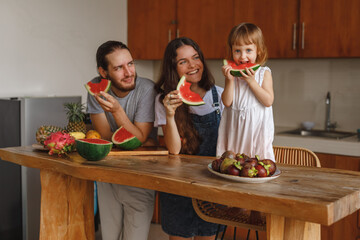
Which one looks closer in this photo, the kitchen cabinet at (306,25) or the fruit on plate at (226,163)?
the fruit on plate at (226,163)

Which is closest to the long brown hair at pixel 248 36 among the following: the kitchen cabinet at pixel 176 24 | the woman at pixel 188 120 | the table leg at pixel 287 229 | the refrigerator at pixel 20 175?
the woman at pixel 188 120

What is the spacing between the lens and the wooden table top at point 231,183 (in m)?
1.48

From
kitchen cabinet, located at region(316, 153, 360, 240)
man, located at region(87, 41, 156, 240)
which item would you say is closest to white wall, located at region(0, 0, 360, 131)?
kitchen cabinet, located at region(316, 153, 360, 240)

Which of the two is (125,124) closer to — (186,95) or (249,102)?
(186,95)

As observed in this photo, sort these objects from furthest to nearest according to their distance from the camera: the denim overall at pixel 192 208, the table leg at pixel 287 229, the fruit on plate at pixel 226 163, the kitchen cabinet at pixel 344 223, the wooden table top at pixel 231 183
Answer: the kitchen cabinet at pixel 344 223, the denim overall at pixel 192 208, the fruit on plate at pixel 226 163, the table leg at pixel 287 229, the wooden table top at pixel 231 183

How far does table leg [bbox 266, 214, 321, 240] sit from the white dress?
65 centimetres

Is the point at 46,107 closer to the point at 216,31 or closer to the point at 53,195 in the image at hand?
Answer: the point at 53,195

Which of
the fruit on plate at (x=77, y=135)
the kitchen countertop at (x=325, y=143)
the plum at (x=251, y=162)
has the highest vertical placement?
the fruit on plate at (x=77, y=135)

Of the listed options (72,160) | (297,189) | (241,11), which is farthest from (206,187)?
(241,11)

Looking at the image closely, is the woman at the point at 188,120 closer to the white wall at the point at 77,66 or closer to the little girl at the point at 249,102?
the little girl at the point at 249,102

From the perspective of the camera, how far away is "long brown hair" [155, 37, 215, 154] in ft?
8.24

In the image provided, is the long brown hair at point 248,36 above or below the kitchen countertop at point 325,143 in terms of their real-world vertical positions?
above

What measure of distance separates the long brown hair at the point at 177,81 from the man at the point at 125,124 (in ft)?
0.52

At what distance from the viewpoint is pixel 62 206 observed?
2594mm
